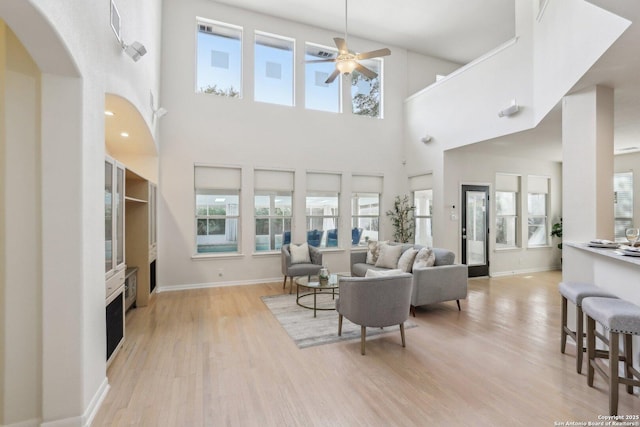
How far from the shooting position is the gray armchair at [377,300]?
3.17 metres

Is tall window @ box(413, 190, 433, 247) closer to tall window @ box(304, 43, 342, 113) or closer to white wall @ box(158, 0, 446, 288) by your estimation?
white wall @ box(158, 0, 446, 288)

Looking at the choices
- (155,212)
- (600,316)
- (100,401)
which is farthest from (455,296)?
(155,212)

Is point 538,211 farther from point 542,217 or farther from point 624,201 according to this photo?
point 624,201

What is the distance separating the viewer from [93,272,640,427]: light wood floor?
220 centimetres

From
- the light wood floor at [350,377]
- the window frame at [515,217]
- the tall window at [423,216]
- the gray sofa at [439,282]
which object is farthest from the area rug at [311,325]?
the window frame at [515,217]

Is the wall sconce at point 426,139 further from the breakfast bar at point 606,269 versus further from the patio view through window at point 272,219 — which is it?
the breakfast bar at point 606,269

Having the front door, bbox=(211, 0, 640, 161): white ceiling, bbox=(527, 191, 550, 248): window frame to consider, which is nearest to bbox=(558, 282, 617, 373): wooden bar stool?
bbox=(211, 0, 640, 161): white ceiling

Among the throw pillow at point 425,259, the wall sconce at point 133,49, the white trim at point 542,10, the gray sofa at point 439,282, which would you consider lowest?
the gray sofa at point 439,282

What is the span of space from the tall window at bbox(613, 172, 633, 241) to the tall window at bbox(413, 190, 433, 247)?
13.2 feet

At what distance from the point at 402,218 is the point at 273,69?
4.55m

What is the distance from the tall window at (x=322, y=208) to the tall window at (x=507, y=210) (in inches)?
147

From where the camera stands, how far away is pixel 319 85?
7023 mm

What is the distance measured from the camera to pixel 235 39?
6.34m

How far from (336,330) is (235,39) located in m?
6.06
